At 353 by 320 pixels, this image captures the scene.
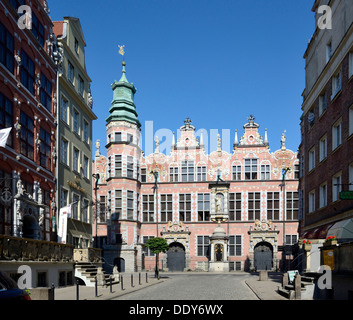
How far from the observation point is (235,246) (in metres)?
58.2

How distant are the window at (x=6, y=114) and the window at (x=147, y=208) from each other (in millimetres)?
37715

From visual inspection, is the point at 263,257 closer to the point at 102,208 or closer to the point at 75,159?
the point at 102,208

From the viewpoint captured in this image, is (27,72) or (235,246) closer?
(27,72)

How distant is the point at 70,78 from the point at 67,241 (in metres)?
11.9

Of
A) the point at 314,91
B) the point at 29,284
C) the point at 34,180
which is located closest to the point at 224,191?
the point at 314,91

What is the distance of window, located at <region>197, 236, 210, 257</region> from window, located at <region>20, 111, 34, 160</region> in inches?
1407

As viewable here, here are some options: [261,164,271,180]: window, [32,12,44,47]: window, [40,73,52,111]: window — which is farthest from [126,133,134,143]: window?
[32,12,44,47]: window

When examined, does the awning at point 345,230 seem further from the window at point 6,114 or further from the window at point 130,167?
the window at point 130,167

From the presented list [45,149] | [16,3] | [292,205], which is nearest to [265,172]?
[292,205]

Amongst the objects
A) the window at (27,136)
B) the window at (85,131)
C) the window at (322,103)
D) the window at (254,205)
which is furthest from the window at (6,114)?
the window at (254,205)

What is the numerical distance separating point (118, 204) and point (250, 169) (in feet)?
55.3

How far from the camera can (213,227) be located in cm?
5897

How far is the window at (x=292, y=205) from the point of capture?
2282 inches

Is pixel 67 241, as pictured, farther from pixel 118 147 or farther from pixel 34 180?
pixel 118 147
